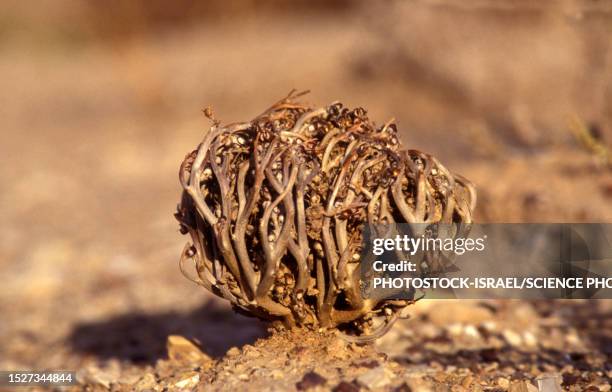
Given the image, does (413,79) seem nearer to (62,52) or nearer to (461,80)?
(461,80)

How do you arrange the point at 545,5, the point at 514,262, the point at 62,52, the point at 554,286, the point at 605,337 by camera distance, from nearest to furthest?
the point at 605,337 → the point at 554,286 → the point at 514,262 → the point at 545,5 → the point at 62,52

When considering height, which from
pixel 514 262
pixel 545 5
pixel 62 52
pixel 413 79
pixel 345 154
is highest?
pixel 62 52

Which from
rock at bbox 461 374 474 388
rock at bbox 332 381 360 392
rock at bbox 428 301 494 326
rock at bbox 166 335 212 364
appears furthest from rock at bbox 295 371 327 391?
rock at bbox 428 301 494 326

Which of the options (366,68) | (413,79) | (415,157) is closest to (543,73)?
(413,79)

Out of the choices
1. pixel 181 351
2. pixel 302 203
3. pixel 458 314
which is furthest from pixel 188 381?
pixel 458 314

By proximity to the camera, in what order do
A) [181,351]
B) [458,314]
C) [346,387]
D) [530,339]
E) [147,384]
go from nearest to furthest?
[346,387], [147,384], [181,351], [530,339], [458,314]

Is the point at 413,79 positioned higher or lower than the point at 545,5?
higher

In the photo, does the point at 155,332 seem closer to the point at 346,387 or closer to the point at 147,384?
the point at 147,384
